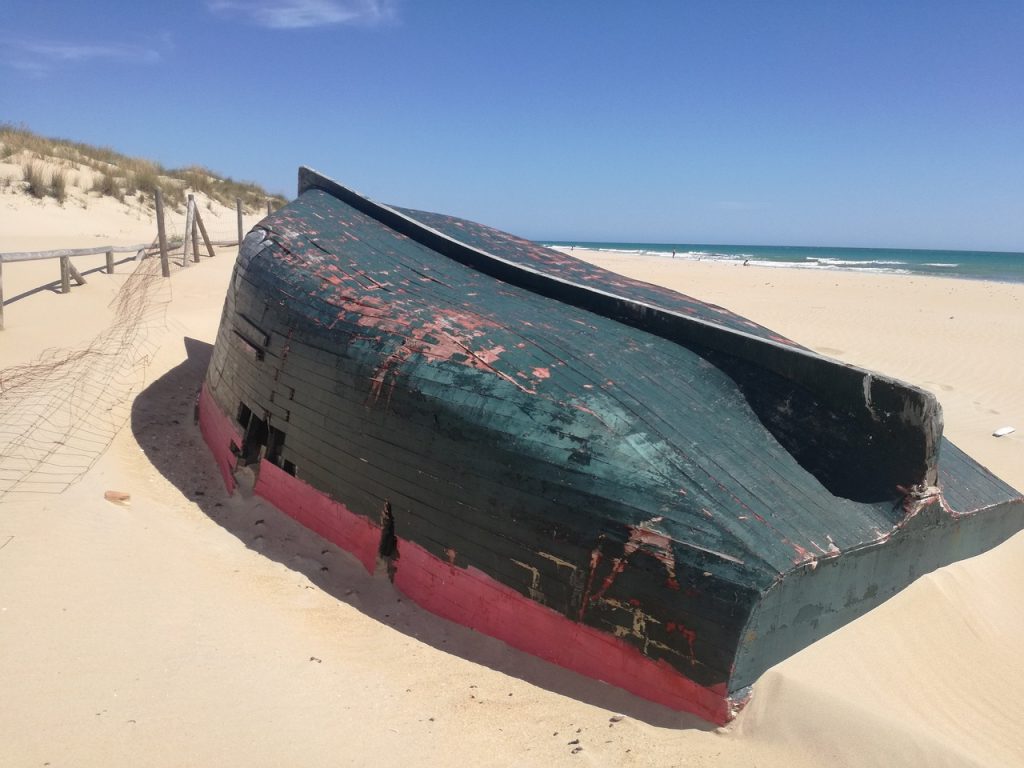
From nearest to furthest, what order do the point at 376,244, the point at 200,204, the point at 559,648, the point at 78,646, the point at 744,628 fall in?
the point at 744,628
the point at 559,648
the point at 78,646
the point at 376,244
the point at 200,204

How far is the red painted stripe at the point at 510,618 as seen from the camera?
2.90m

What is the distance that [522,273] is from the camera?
4.92 meters

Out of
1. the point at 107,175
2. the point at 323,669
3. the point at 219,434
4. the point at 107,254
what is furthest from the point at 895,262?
the point at 323,669

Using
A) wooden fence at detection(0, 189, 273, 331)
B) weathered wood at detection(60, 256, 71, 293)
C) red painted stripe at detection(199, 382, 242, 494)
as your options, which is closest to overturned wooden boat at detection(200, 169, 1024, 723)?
red painted stripe at detection(199, 382, 242, 494)

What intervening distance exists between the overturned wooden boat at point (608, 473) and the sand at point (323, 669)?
6.0 inches

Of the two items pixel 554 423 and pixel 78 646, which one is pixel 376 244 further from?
pixel 78 646

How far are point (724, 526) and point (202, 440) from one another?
4843 mm

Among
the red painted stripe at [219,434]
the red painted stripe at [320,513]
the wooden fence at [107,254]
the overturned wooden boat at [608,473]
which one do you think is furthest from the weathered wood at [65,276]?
the red painted stripe at [320,513]

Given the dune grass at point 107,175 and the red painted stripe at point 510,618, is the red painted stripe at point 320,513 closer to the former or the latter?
the red painted stripe at point 510,618

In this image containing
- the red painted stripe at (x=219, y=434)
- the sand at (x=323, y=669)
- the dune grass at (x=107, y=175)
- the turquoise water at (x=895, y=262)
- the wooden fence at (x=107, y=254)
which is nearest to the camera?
the sand at (x=323, y=669)

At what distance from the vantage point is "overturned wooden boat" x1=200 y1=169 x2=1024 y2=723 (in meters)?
2.87

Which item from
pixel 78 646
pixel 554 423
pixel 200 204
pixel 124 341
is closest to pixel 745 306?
pixel 124 341

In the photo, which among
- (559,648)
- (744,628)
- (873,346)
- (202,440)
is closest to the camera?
(744,628)

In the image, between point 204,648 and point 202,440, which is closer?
point 204,648
